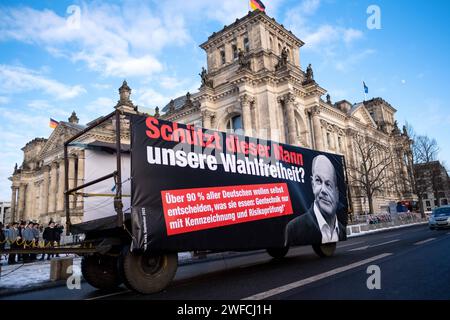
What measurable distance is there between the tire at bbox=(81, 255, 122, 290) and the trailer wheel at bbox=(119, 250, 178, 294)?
1.20 metres

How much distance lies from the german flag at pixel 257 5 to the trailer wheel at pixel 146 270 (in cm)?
3557

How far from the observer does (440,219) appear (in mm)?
21562

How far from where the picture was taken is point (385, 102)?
7012cm

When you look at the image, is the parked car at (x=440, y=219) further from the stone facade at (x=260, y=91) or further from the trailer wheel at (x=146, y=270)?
the trailer wheel at (x=146, y=270)

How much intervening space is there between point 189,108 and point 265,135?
1417 centimetres

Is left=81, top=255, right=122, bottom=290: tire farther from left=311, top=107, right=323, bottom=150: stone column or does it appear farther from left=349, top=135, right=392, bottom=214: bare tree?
left=349, top=135, right=392, bottom=214: bare tree

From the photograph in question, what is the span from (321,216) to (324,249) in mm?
1352

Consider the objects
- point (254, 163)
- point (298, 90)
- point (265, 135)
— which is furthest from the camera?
point (298, 90)

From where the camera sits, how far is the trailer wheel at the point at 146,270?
214 inches

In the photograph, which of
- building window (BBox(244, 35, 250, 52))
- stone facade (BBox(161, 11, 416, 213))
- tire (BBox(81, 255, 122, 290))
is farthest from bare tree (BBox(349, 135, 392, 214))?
tire (BBox(81, 255, 122, 290))

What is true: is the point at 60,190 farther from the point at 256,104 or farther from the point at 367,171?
the point at 367,171

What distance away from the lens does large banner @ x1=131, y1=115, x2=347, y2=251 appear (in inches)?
223

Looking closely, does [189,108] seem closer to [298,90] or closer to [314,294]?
[298,90]
